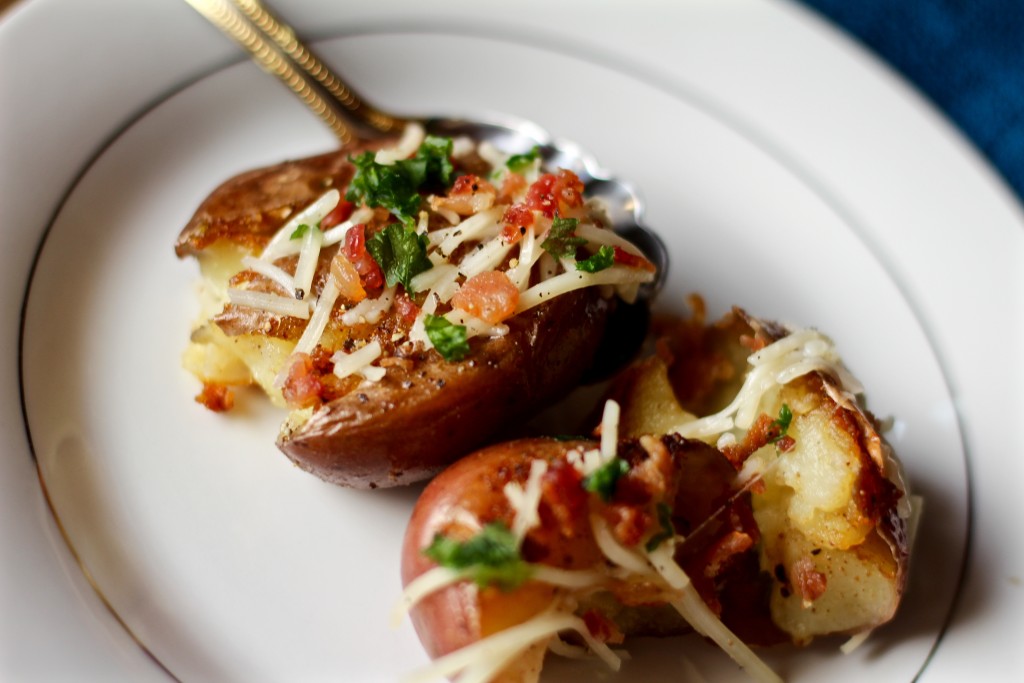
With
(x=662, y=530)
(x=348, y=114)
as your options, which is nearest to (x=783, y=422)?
(x=662, y=530)

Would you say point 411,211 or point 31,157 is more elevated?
point 31,157

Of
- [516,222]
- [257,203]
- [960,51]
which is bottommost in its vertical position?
[516,222]

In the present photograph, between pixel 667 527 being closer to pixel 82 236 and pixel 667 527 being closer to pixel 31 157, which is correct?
pixel 82 236

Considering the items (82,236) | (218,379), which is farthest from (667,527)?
(82,236)

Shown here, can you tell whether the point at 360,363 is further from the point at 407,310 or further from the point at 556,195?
the point at 556,195

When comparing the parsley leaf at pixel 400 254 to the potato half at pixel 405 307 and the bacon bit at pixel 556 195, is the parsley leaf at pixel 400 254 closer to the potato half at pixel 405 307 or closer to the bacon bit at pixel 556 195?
the potato half at pixel 405 307

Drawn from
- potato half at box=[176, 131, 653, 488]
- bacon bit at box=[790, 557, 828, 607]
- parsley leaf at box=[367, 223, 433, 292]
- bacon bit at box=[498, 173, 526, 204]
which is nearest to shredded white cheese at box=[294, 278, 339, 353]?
potato half at box=[176, 131, 653, 488]
